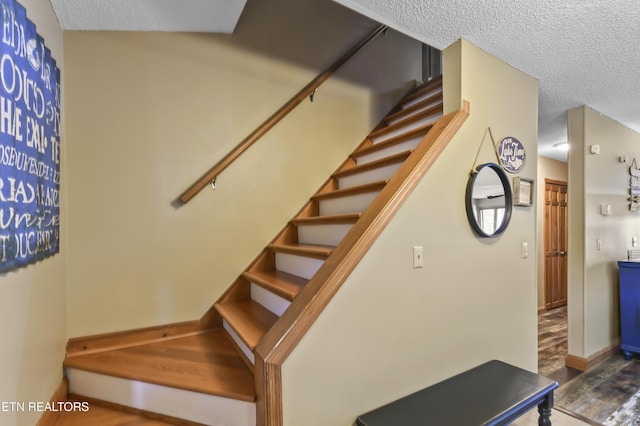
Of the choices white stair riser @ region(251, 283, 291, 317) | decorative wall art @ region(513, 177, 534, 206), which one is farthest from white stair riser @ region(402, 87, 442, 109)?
white stair riser @ region(251, 283, 291, 317)

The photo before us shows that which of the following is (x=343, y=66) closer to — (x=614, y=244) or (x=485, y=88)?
(x=485, y=88)

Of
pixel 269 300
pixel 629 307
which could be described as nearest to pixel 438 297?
pixel 269 300

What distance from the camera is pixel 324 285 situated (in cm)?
129

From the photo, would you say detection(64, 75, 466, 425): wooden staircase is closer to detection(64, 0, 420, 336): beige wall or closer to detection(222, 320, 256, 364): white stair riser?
detection(222, 320, 256, 364): white stair riser

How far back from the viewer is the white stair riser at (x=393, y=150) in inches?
86.6

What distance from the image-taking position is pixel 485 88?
1.91 m

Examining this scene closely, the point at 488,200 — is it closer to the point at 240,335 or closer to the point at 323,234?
the point at 323,234

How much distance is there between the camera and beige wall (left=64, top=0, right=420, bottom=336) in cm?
185

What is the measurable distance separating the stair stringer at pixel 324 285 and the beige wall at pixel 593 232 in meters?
1.96

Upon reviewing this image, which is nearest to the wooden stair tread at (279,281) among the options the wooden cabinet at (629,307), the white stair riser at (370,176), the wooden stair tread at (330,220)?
the wooden stair tread at (330,220)

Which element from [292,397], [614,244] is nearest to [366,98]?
[292,397]

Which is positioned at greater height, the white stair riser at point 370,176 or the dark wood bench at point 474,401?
the white stair riser at point 370,176

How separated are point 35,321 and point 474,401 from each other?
6.50ft

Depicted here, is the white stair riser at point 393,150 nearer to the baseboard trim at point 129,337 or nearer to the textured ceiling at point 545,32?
the textured ceiling at point 545,32
